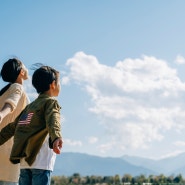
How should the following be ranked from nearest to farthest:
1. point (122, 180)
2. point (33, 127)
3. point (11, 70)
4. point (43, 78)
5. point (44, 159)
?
point (44, 159) < point (33, 127) < point (43, 78) < point (11, 70) < point (122, 180)

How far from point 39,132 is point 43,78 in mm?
494

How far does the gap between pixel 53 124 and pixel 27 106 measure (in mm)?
649

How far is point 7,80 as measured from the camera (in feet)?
15.5

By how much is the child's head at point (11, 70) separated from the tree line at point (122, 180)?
6949cm

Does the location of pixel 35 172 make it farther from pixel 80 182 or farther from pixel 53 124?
pixel 80 182

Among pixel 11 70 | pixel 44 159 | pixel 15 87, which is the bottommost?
pixel 44 159

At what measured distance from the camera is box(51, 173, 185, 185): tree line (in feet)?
250

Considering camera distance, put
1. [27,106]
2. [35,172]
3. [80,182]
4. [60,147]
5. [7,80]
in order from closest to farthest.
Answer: [60,147], [35,172], [27,106], [7,80], [80,182]

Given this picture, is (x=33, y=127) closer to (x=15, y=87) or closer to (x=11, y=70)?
(x=15, y=87)

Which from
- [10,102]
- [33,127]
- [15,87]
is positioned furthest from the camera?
[15,87]

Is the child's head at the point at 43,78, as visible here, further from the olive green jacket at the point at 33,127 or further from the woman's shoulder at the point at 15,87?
the woman's shoulder at the point at 15,87

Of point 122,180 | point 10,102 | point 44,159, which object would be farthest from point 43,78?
point 122,180

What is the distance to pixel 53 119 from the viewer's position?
152 inches

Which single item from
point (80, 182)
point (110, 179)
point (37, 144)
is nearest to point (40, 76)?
point (37, 144)
